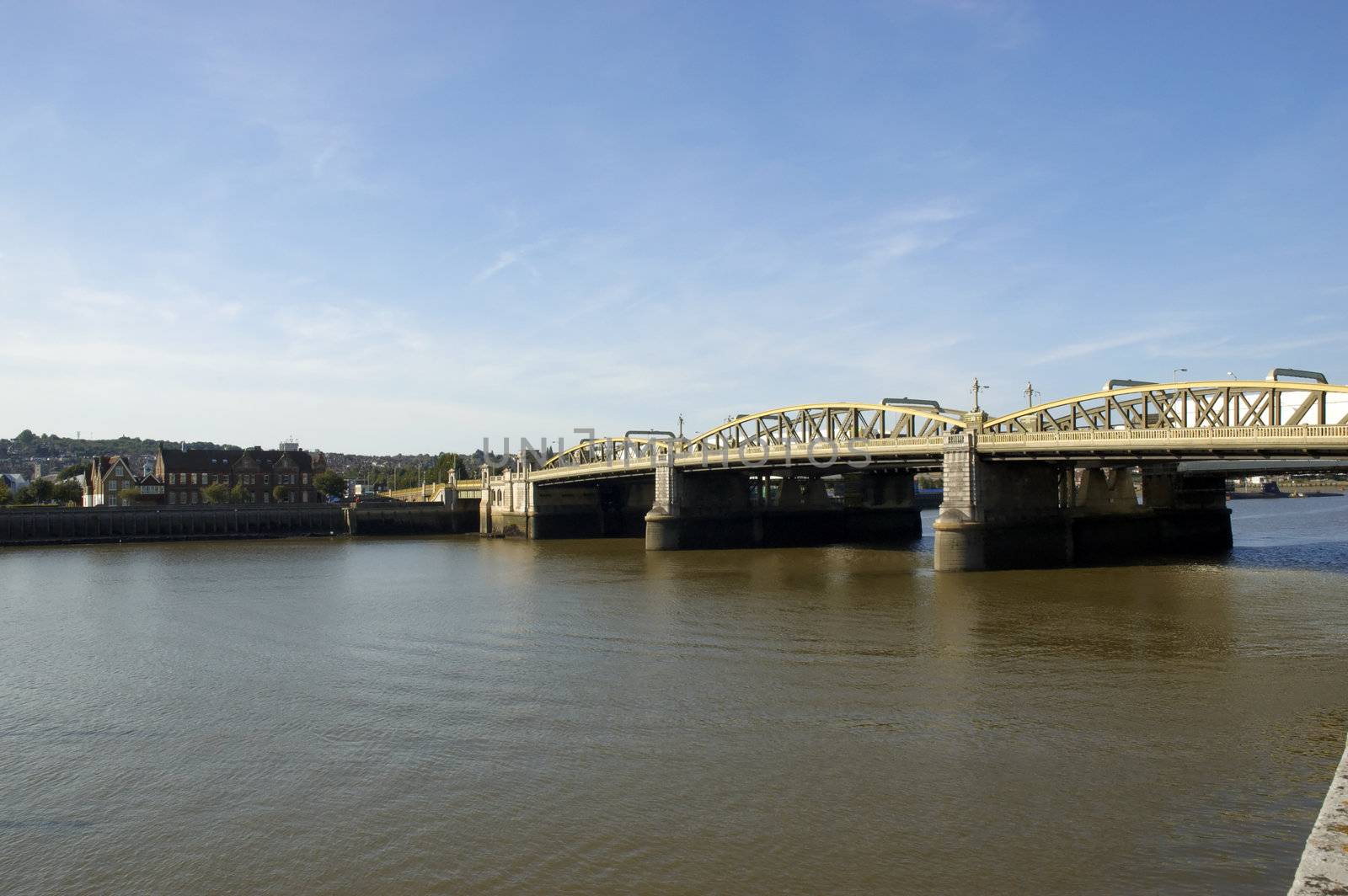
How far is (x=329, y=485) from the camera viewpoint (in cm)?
15275

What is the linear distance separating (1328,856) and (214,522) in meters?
96.0

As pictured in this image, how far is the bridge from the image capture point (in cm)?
4475

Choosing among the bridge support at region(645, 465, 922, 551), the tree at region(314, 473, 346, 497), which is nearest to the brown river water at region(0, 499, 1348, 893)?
the bridge support at region(645, 465, 922, 551)

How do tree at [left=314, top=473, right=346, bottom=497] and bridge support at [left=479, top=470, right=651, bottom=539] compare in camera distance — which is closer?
bridge support at [left=479, top=470, right=651, bottom=539]

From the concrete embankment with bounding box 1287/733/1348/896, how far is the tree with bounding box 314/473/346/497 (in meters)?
151

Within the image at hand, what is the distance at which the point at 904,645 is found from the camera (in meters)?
28.8

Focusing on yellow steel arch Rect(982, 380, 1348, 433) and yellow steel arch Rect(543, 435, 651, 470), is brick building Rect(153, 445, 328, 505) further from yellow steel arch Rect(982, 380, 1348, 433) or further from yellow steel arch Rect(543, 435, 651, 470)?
yellow steel arch Rect(982, 380, 1348, 433)

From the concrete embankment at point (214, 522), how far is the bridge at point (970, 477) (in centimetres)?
776

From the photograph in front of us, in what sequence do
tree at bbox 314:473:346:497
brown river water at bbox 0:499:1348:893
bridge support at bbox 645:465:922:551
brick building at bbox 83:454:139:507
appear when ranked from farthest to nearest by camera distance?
tree at bbox 314:473:346:497
brick building at bbox 83:454:139:507
bridge support at bbox 645:465:922:551
brown river water at bbox 0:499:1348:893

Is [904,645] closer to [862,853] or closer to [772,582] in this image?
[862,853]

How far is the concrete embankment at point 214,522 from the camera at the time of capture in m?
83.5

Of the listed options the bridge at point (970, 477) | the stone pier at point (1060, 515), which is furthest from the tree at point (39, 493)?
the stone pier at point (1060, 515)

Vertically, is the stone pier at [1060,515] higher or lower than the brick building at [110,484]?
lower

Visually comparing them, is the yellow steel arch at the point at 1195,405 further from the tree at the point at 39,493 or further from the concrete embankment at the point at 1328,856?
the tree at the point at 39,493
